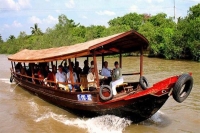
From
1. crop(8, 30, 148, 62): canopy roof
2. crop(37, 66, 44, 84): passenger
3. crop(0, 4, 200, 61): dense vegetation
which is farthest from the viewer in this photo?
crop(0, 4, 200, 61): dense vegetation

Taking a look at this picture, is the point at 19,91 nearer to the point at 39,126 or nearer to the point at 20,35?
the point at 39,126

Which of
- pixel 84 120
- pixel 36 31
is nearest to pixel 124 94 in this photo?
pixel 84 120

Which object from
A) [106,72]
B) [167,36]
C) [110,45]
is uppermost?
[167,36]

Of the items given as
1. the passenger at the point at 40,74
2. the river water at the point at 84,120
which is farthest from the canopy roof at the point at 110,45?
the river water at the point at 84,120

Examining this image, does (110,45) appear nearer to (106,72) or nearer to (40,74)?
(106,72)

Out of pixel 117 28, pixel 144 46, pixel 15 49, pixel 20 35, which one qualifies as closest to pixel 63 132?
pixel 144 46

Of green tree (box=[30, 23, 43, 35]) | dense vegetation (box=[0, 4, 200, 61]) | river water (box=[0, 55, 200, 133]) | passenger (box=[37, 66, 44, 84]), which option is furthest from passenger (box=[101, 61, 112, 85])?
green tree (box=[30, 23, 43, 35])

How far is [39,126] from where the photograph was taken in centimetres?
725

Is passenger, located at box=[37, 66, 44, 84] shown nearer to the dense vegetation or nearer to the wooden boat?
the wooden boat

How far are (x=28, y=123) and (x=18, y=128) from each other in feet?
1.29

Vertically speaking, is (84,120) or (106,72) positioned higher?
(106,72)

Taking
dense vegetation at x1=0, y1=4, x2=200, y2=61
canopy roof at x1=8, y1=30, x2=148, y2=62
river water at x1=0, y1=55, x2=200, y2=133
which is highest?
dense vegetation at x1=0, y1=4, x2=200, y2=61

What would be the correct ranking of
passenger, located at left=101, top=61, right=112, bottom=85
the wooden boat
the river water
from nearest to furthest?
1. the wooden boat
2. the river water
3. passenger, located at left=101, top=61, right=112, bottom=85

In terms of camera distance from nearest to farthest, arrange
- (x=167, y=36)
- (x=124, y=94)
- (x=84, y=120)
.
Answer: (x=124, y=94)
(x=84, y=120)
(x=167, y=36)
